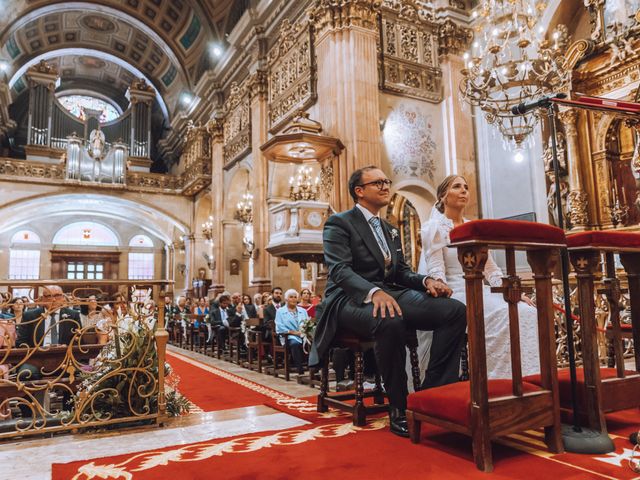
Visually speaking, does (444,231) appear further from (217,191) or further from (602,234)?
(217,191)

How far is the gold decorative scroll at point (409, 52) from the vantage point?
9680 mm

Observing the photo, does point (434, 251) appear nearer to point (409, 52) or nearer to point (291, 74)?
point (409, 52)

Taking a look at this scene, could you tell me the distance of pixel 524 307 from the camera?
3.07 m

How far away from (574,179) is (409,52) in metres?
4.11

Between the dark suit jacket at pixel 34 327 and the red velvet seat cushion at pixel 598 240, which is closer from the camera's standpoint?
the red velvet seat cushion at pixel 598 240

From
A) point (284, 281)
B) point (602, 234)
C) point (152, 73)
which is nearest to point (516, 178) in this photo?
point (284, 281)

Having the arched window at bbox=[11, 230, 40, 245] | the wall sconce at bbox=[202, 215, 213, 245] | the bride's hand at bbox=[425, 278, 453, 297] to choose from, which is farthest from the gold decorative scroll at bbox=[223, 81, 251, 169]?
the arched window at bbox=[11, 230, 40, 245]

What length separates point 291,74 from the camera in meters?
10.9

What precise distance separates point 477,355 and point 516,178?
7487 millimetres

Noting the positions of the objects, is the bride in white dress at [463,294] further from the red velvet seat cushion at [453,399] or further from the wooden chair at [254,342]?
the wooden chair at [254,342]

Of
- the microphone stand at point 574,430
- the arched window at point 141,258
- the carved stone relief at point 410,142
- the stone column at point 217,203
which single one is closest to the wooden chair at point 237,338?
the carved stone relief at point 410,142

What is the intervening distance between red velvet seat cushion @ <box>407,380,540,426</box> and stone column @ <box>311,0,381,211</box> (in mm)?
6442

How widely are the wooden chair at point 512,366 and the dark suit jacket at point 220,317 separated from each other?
5.64m

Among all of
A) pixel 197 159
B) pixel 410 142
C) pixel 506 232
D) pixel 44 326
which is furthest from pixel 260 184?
pixel 506 232
